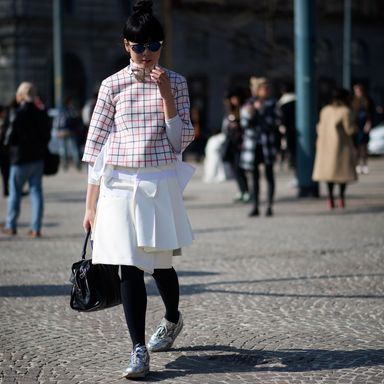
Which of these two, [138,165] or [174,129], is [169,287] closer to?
[138,165]

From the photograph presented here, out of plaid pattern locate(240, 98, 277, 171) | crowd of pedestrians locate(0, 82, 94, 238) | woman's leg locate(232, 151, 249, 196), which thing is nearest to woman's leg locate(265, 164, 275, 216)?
plaid pattern locate(240, 98, 277, 171)

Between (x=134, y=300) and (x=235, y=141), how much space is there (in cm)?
1009

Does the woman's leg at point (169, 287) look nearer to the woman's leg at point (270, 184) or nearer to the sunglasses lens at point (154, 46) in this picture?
the sunglasses lens at point (154, 46)

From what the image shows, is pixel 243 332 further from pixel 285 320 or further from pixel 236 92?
pixel 236 92

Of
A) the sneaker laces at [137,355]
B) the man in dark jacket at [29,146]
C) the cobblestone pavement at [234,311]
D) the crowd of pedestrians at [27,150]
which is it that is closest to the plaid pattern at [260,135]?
the cobblestone pavement at [234,311]

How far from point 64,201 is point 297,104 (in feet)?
12.7

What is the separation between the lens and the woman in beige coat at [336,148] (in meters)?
14.2

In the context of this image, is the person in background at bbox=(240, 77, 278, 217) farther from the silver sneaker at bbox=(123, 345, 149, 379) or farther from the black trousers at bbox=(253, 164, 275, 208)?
the silver sneaker at bbox=(123, 345, 149, 379)

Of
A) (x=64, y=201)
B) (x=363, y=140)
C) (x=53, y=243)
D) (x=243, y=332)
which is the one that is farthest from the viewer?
(x=363, y=140)

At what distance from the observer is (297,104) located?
15773 mm

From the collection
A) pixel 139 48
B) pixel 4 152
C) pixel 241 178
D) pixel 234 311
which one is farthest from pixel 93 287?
pixel 241 178

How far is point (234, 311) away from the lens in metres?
7.02

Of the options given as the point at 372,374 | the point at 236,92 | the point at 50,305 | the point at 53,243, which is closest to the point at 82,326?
the point at 50,305

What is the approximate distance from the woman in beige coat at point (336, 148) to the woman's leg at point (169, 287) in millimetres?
8542
